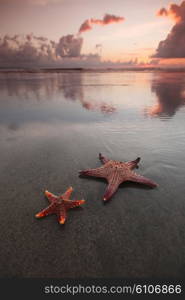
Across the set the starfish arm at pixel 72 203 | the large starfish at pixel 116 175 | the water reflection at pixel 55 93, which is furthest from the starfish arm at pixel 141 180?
the water reflection at pixel 55 93

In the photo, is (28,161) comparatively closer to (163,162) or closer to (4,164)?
(4,164)

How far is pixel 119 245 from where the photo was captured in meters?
2.10

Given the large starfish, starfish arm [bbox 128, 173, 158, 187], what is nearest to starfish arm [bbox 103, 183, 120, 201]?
the large starfish

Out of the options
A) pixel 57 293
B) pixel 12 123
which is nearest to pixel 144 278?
pixel 57 293

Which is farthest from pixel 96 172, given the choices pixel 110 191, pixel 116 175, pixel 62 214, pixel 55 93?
pixel 55 93

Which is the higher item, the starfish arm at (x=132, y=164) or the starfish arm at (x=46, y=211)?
the starfish arm at (x=132, y=164)

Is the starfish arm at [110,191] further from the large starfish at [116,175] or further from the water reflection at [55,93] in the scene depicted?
the water reflection at [55,93]

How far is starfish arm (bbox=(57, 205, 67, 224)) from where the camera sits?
223 centimetres

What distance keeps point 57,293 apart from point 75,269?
259 mm

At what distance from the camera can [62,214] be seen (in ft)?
7.54

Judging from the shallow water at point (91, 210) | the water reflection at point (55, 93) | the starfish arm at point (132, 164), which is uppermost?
the water reflection at point (55, 93)

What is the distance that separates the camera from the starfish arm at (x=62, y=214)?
223 centimetres

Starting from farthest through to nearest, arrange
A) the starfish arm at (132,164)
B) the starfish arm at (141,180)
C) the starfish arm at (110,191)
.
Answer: the starfish arm at (132,164), the starfish arm at (141,180), the starfish arm at (110,191)

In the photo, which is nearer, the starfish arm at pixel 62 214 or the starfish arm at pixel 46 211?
the starfish arm at pixel 62 214
